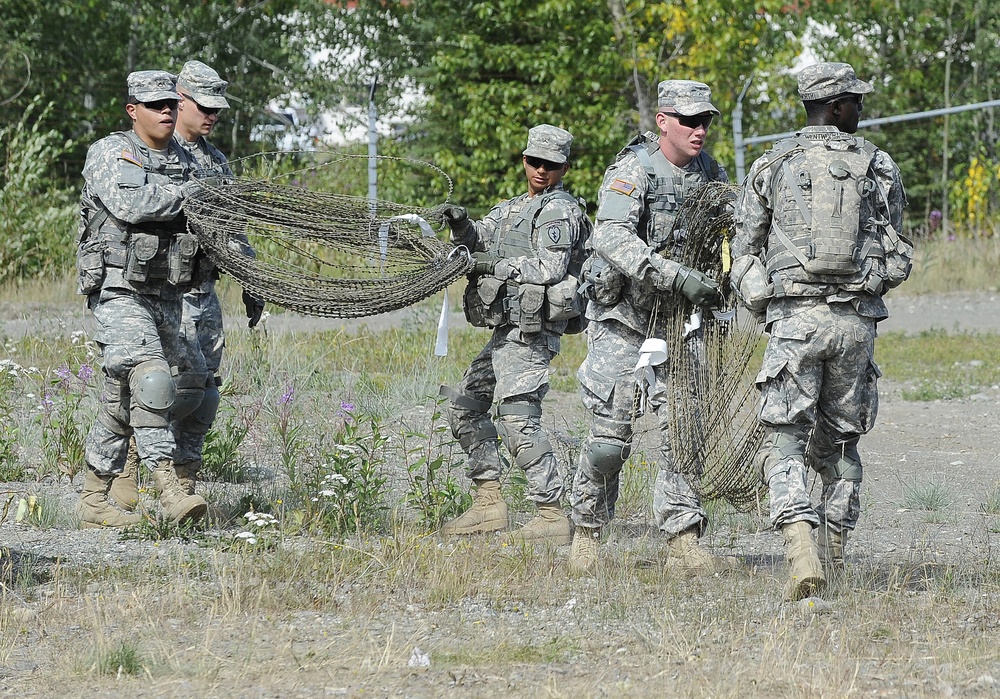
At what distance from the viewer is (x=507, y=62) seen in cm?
2083

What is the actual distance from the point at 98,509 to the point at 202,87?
85.7 inches

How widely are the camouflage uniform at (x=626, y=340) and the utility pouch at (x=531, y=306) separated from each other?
1.27ft

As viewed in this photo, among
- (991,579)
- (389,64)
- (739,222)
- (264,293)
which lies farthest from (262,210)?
(389,64)

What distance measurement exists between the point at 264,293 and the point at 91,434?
1.40 m

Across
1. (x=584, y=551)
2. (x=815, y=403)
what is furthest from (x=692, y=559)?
(x=815, y=403)

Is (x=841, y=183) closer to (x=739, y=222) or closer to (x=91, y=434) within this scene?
(x=739, y=222)

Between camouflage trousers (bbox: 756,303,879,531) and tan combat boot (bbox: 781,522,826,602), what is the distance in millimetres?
55

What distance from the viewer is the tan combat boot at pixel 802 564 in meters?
4.71

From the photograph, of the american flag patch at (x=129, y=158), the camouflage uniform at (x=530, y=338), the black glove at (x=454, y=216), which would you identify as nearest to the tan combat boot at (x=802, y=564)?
the camouflage uniform at (x=530, y=338)

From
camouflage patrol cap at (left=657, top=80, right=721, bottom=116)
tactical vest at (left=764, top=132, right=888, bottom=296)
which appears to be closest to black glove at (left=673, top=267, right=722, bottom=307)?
tactical vest at (left=764, top=132, right=888, bottom=296)

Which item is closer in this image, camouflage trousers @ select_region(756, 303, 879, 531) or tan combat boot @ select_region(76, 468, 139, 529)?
camouflage trousers @ select_region(756, 303, 879, 531)

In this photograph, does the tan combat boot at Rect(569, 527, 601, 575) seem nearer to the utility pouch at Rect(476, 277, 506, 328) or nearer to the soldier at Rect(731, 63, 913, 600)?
the soldier at Rect(731, 63, 913, 600)

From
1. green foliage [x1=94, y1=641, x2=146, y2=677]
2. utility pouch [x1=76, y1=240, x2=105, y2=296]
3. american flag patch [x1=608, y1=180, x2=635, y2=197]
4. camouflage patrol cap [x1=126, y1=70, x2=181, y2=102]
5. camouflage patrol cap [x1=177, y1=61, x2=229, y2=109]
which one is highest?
camouflage patrol cap [x1=177, y1=61, x2=229, y2=109]

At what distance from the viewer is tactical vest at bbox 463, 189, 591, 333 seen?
6.06 m
